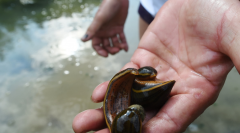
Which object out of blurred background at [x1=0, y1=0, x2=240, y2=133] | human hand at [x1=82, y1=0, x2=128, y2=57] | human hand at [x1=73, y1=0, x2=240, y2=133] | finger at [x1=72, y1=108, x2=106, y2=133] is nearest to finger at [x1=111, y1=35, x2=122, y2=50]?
human hand at [x1=82, y1=0, x2=128, y2=57]

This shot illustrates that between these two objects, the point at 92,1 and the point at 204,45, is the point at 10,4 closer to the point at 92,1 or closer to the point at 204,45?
the point at 92,1

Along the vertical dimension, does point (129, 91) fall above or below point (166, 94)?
below

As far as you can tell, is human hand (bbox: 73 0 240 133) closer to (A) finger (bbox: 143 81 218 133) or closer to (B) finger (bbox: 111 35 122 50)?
(A) finger (bbox: 143 81 218 133)

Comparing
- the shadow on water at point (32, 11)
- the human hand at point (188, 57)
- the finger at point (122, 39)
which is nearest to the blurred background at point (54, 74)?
the shadow on water at point (32, 11)

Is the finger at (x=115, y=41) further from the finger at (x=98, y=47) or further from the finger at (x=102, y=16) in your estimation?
the finger at (x=102, y=16)

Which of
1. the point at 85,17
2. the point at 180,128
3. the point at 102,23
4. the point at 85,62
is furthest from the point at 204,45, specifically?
the point at 85,17
